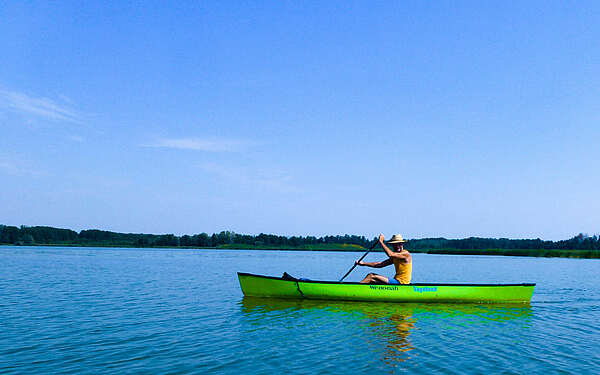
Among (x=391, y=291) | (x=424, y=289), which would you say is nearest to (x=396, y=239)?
(x=391, y=291)

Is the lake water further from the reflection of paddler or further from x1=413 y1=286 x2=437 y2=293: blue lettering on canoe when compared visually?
x1=413 y1=286 x2=437 y2=293: blue lettering on canoe

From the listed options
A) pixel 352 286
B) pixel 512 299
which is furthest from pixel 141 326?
pixel 512 299

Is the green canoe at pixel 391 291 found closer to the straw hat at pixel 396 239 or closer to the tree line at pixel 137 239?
the straw hat at pixel 396 239

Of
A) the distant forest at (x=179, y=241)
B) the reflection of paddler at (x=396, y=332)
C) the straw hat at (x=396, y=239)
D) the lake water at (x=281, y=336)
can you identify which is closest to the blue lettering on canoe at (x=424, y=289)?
the lake water at (x=281, y=336)

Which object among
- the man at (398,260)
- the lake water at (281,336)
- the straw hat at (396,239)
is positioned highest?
the straw hat at (396,239)

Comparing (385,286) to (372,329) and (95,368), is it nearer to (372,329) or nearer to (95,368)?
(372,329)

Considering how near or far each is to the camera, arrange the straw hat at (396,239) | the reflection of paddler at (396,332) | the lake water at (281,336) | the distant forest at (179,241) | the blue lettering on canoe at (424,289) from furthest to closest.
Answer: the distant forest at (179,241), the blue lettering on canoe at (424,289), the straw hat at (396,239), the reflection of paddler at (396,332), the lake water at (281,336)

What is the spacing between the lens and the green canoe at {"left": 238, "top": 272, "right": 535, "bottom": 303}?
15.2 m

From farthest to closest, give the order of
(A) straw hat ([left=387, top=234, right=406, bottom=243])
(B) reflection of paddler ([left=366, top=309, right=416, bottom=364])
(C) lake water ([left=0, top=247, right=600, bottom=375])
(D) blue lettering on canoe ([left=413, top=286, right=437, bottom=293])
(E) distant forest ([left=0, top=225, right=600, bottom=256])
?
(E) distant forest ([left=0, top=225, right=600, bottom=256]) → (D) blue lettering on canoe ([left=413, top=286, right=437, bottom=293]) → (A) straw hat ([left=387, top=234, right=406, bottom=243]) → (B) reflection of paddler ([left=366, top=309, right=416, bottom=364]) → (C) lake water ([left=0, top=247, right=600, bottom=375])

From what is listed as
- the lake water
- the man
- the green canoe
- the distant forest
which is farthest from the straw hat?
the distant forest

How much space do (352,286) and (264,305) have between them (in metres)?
3.39

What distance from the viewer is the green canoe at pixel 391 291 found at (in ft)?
49.9

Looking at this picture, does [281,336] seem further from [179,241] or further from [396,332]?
[179,241]

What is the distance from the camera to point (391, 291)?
15141 millimetres
